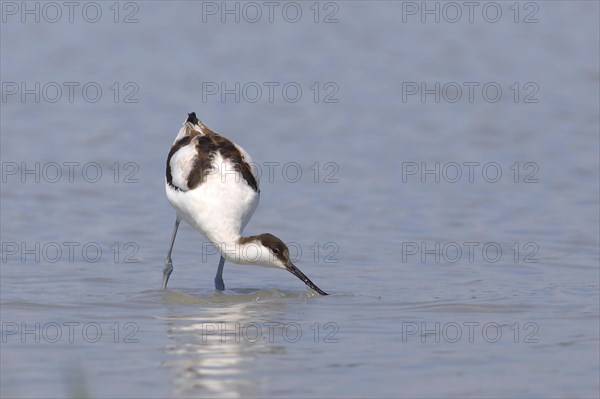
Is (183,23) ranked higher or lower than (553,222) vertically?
higher

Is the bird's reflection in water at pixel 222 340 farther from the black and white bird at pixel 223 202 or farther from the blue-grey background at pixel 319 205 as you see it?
the black and white bird at pixel 223 202

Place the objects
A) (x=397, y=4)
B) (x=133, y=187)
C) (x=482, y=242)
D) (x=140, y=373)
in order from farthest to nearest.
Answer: (x=397, y=4), (x=133, y=187), (x=482, y=242), (x=140, y=373)

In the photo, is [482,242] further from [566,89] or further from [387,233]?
[566,89]

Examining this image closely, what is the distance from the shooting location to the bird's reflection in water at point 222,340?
711cm

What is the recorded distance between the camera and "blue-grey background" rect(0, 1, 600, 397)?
7.64 metres

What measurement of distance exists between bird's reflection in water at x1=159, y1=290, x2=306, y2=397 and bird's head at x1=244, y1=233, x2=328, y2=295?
19 cm

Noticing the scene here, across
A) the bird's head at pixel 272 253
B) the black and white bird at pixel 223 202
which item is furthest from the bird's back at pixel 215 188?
the bird's head at pixel 272 253

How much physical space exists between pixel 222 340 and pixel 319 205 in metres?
4.55

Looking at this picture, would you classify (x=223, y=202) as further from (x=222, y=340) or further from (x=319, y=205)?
(x=319, y=205)

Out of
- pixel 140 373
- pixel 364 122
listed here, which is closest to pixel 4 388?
pixel 140 373

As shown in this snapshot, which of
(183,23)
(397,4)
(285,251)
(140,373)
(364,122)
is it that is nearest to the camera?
(140,373)

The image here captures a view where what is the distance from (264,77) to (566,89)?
12.8ft

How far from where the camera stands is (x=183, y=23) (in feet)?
65.2

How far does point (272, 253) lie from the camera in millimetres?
9586
